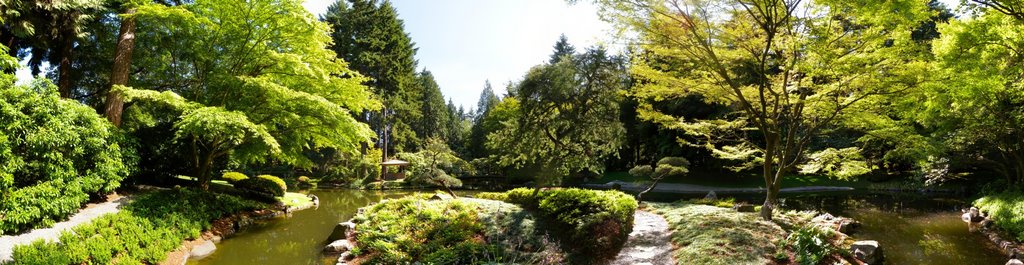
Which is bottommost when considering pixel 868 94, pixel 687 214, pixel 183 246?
pixel 183 246

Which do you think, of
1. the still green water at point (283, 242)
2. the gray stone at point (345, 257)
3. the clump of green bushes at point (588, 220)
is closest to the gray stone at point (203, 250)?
the still green water at point (283, 242)

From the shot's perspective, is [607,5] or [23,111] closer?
[23,111]

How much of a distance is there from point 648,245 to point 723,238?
1.23 metres

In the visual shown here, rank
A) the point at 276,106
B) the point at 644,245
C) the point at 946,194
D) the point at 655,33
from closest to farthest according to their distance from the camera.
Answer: the point at 644,245, the point at 655,33, the point at 276,106, the point at 946,194

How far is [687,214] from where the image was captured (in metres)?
10.1

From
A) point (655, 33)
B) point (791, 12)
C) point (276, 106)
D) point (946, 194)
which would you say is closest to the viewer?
point (791, 12)

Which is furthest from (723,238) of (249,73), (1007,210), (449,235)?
(249,73)

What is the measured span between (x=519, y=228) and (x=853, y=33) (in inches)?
296

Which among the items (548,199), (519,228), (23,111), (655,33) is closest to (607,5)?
(655,33)

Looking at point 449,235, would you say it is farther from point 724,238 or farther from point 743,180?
point 743,180

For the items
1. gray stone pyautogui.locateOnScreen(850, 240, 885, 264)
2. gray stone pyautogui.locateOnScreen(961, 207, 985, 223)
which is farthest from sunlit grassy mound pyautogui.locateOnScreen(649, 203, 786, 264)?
Answer: gray stone pyautogui.locateOnScreen(961, 207, 985, 223)

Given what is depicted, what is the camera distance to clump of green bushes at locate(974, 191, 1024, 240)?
1140 centimetres

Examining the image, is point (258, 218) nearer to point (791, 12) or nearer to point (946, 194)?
point (791, 12)

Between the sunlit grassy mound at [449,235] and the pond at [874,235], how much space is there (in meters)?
1.17
